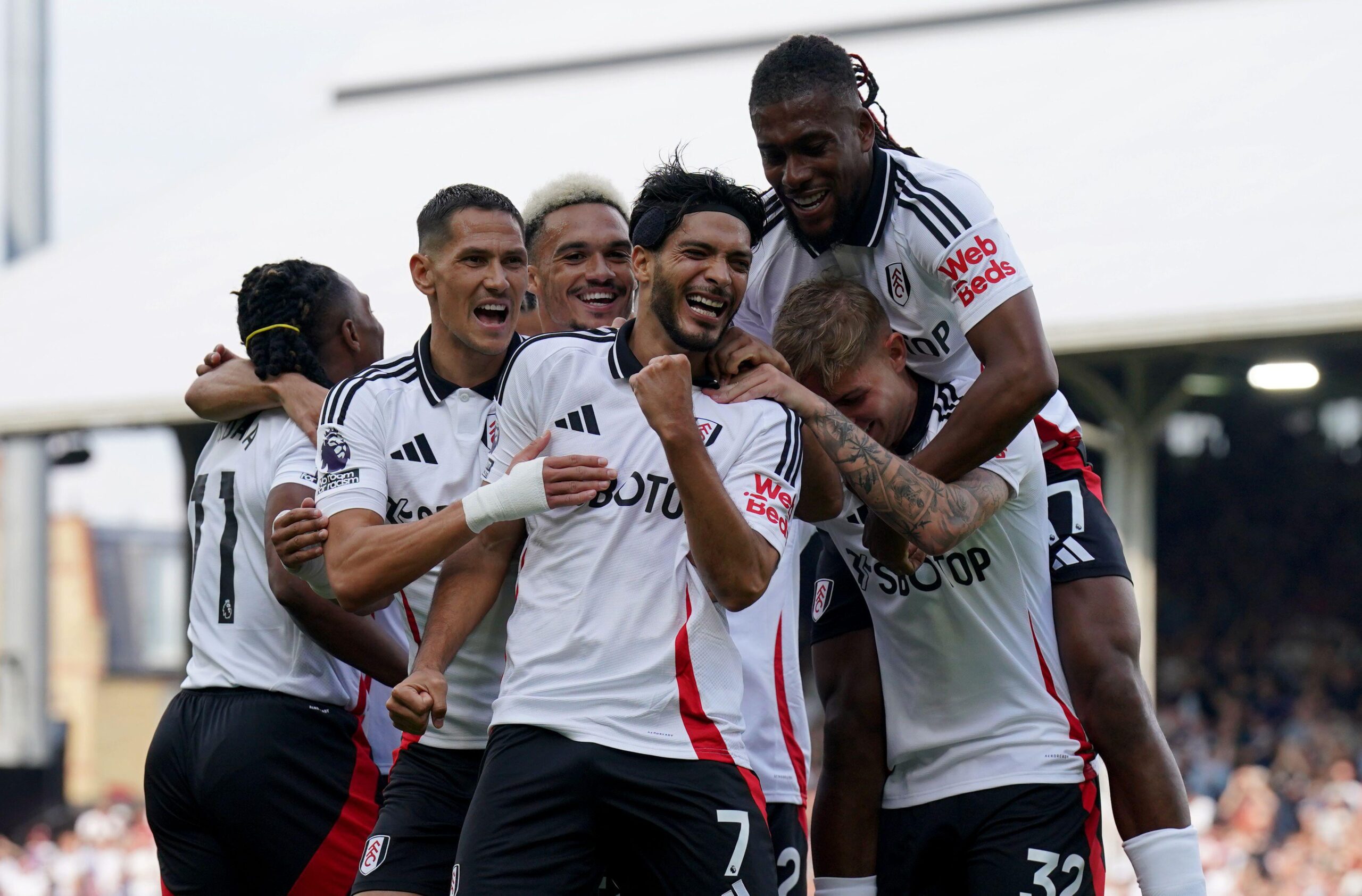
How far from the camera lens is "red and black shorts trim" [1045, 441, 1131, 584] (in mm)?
4445

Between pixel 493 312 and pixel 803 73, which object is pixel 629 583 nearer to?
pixel 493 312

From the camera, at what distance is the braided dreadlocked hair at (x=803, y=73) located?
4.16 m

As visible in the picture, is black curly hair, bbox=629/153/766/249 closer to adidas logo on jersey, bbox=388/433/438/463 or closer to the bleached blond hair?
adidas logo on jersey, bbox=388/433/438/463

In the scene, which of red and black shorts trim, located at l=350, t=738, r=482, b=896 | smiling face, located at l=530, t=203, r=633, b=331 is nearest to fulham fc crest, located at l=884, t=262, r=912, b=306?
smiling face, located at l=530, t=203, r=633, b=331

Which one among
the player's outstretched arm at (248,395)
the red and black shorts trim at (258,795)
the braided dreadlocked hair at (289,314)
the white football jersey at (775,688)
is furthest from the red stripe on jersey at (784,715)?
the braided dreadlocked hair at (289,314)

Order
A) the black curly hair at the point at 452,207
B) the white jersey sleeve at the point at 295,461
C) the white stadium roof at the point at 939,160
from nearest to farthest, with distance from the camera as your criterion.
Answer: the black curly hair at the point at 452,207, the white jersey sleeve at the point at 295,461, the white stadium roof at the point at 939,160

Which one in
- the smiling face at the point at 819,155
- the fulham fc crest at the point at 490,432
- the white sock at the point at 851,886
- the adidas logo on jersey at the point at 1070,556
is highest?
the smiling face at the point at 819,155

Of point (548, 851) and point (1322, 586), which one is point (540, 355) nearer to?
point (548, 851)

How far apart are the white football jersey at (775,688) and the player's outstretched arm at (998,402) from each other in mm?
439

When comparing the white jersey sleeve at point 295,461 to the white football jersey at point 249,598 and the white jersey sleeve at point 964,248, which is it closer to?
the white football jersey at point 249,598

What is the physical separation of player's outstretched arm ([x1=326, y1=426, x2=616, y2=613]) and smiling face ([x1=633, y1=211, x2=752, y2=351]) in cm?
38

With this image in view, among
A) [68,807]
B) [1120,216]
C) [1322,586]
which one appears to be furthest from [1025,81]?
[68,807]

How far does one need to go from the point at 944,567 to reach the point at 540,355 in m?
1.21

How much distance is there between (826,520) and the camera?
4.11m
